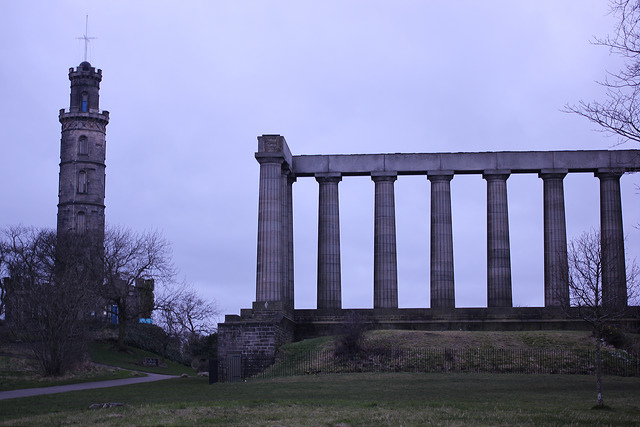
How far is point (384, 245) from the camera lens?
186ft

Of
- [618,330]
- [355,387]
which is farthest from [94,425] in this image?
[618,330]

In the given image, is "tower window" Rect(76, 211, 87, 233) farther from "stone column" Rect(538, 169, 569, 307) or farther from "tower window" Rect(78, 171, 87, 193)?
"stone column" Rect(538, 169, 569, 307)

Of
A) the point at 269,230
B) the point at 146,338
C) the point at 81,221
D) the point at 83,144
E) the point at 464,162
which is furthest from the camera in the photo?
the point at 83,144

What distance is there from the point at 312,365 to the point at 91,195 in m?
79.0

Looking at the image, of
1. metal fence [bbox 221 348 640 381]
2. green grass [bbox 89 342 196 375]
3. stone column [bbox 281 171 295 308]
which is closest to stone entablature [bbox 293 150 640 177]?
stone column [bbox 281 171 295 308]

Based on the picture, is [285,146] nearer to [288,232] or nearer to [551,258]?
[288,232]

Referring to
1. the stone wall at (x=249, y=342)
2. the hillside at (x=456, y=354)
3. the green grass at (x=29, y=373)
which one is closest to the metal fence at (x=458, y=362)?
the hillside at (x=456, y=354)

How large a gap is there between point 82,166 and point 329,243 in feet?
224

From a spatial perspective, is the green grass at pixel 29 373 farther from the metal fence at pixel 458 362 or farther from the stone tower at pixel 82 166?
the stone tower at pixel 82 166

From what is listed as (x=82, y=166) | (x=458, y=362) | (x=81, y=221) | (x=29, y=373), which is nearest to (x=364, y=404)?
(x=458, y=362)

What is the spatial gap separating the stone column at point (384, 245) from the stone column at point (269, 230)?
658 cm

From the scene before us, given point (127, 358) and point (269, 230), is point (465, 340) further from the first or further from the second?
point (127, 358)

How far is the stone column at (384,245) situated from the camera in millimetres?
56031

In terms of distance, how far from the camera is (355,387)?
111 ft
